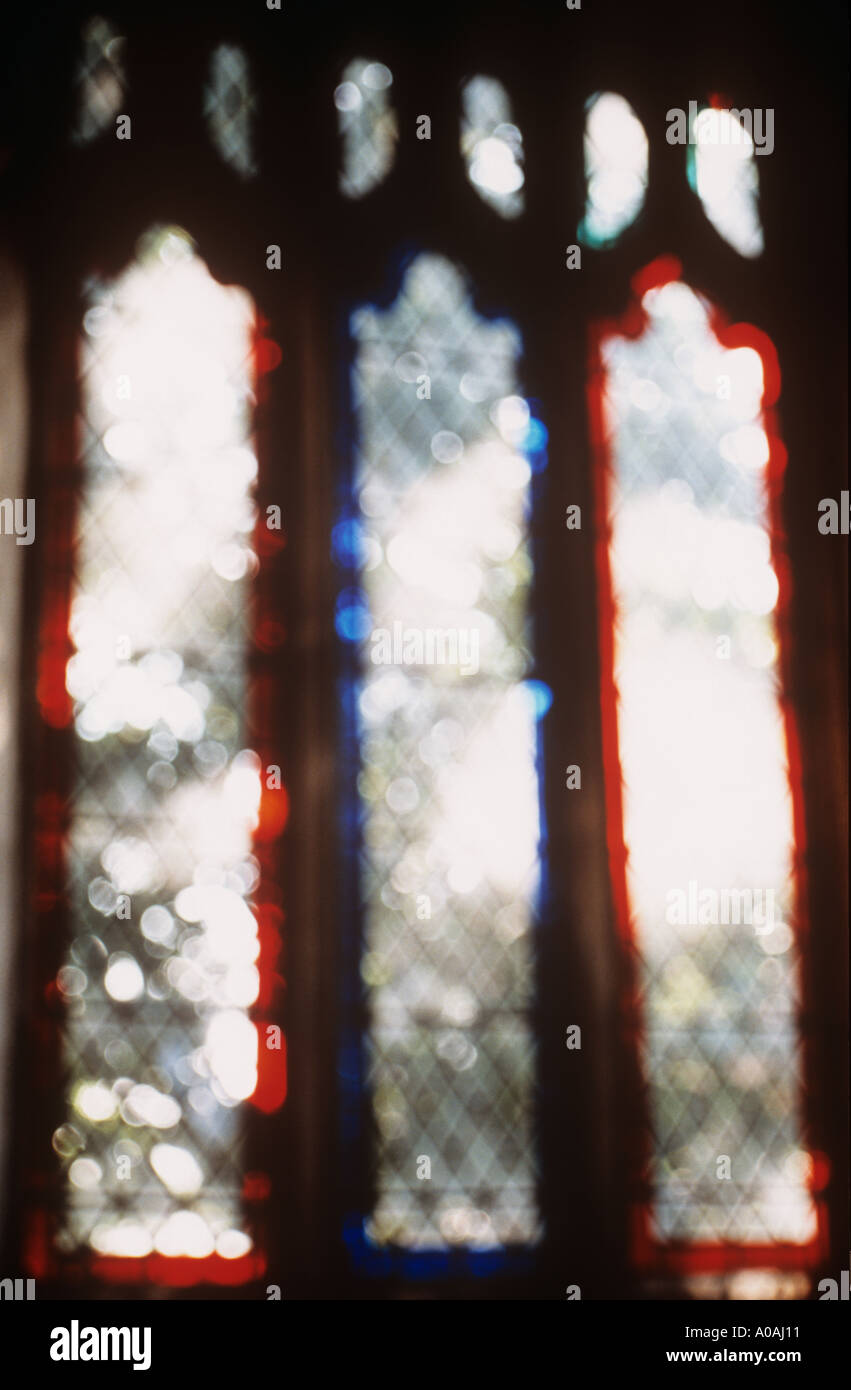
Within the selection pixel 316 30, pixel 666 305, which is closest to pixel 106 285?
pixel 316 30

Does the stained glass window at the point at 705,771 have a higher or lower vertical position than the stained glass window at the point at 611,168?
lower

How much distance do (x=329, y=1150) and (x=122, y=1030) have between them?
0.44 meters

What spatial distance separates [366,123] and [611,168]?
1.82 feet

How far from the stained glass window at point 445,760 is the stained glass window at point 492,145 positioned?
0.21 meters

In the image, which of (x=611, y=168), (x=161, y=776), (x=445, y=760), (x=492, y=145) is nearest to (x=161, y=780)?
(x=161, y=776)

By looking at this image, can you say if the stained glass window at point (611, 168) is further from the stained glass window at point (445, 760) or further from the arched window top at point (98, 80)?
the arched window top at point (98, 80)

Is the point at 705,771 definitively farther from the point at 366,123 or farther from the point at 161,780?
the point at 366,123

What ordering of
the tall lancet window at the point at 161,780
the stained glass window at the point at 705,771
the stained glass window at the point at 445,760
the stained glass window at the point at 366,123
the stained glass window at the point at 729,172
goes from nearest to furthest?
the tall lancet window at the point at 161,780 → the stained glass window at the point at 445,760 → the stained glass window at the point at 705,771 → the stained glass window at the point at 366,123 → the stained glass window at the point at 729,172

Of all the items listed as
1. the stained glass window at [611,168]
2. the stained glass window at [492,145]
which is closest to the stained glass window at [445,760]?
the stained glass window at [492,145]

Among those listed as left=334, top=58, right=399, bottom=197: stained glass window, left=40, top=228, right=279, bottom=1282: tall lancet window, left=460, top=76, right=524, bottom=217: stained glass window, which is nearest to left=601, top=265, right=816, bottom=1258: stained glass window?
left=460, top=76, right=524, bottom=217: stained glass window

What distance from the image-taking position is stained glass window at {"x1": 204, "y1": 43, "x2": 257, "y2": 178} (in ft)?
10.2

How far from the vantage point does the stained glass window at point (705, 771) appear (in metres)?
2.88

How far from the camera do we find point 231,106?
123 inches

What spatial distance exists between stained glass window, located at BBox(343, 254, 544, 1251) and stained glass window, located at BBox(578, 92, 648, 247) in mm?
340
